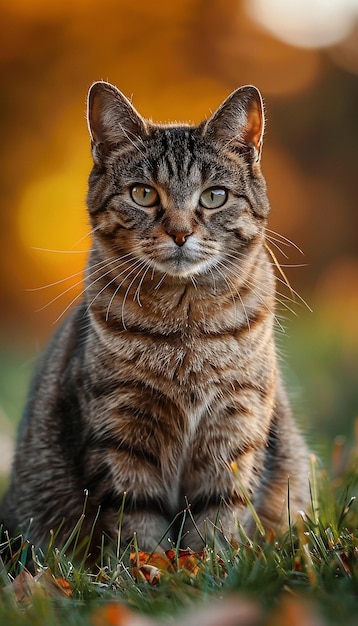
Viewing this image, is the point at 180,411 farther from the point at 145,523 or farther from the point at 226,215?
the point at 226,215

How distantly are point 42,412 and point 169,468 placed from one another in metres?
0.59

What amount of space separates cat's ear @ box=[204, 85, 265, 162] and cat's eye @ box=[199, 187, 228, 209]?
18 centimetres

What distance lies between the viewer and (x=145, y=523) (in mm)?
2432

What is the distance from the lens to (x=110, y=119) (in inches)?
102

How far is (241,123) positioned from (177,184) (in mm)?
334

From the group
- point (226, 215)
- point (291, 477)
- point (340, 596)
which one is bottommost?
point (291, 477)

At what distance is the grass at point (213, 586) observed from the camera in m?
1.53

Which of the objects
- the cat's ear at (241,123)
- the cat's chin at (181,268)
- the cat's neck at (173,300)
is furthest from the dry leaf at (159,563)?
the cat's ear at (241,123)

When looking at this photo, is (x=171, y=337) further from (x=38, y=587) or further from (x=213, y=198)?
(x=38, y=587)

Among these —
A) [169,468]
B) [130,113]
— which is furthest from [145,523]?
[130,113]

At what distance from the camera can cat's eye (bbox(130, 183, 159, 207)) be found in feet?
8.13

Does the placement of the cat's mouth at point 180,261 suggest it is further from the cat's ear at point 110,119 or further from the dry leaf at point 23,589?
the dry leaf at point 23,589

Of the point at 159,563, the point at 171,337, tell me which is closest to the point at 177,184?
the point at 171,337

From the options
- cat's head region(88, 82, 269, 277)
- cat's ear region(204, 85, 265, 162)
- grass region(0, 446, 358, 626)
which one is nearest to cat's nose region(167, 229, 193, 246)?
cat's head region(88, 82, 269, 277)
